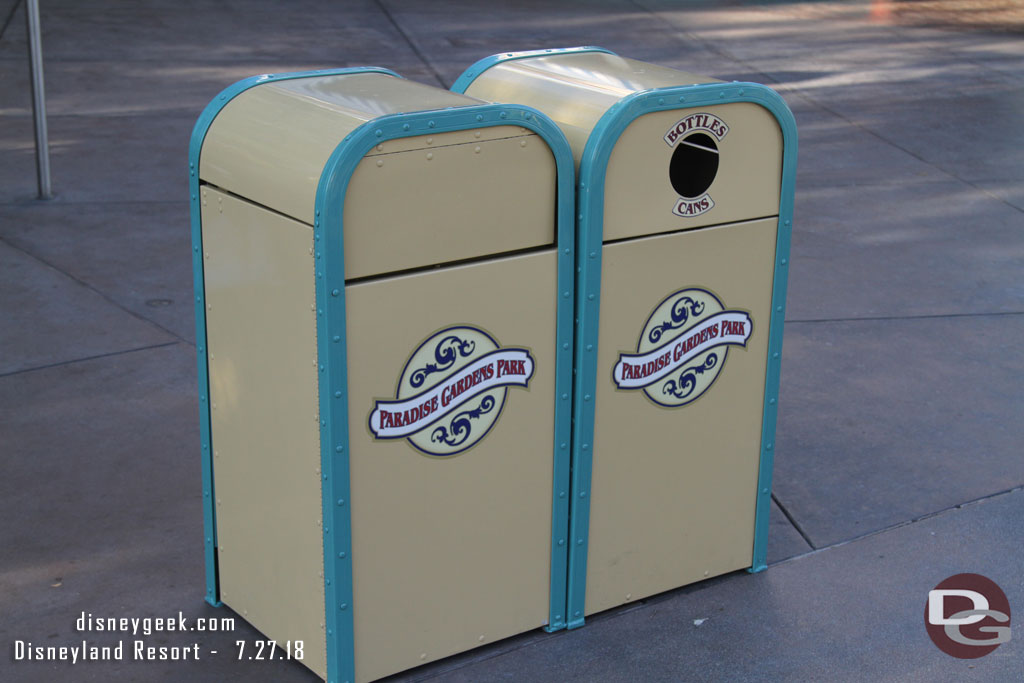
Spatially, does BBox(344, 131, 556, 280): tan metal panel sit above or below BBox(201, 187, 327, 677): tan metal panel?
above

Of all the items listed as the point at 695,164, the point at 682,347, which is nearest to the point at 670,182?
the point at 695,164

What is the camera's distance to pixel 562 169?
352cm

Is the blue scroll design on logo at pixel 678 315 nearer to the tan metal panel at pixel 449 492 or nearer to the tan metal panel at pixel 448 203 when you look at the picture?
the tan metal panel at pixel 449 492

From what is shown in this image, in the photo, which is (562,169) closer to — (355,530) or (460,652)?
(355,530)

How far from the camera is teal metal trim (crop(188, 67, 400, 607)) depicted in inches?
142

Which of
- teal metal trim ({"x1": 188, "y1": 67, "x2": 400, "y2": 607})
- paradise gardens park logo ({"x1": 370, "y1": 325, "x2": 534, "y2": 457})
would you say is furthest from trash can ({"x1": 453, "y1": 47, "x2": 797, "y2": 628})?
teal metal trim ({"x1": 188, "y1": 67, "x2": 400, "y2": 607})

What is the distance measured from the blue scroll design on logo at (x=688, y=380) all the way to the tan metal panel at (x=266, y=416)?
4.00 ft

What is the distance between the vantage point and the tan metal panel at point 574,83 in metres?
3.66

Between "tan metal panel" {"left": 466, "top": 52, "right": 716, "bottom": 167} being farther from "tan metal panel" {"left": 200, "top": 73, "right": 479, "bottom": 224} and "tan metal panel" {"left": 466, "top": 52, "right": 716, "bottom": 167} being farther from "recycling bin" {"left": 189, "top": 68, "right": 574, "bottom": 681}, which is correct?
"tan metal panel" {"left": 200, "top": 73, "right": 479, "bottom": 224}

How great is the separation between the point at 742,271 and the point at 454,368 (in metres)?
1.09

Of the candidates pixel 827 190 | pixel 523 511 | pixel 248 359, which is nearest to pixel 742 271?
pixel 523 511

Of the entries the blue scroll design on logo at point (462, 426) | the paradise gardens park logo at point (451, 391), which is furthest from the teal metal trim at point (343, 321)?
the blue scroll design on logo at point (462, 426)

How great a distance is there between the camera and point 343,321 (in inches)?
127

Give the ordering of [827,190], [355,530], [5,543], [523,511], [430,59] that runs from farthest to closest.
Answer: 1. [430,59]
2. [827,190]
3. [5,543]
4. [523,511]
5. [355,530]
